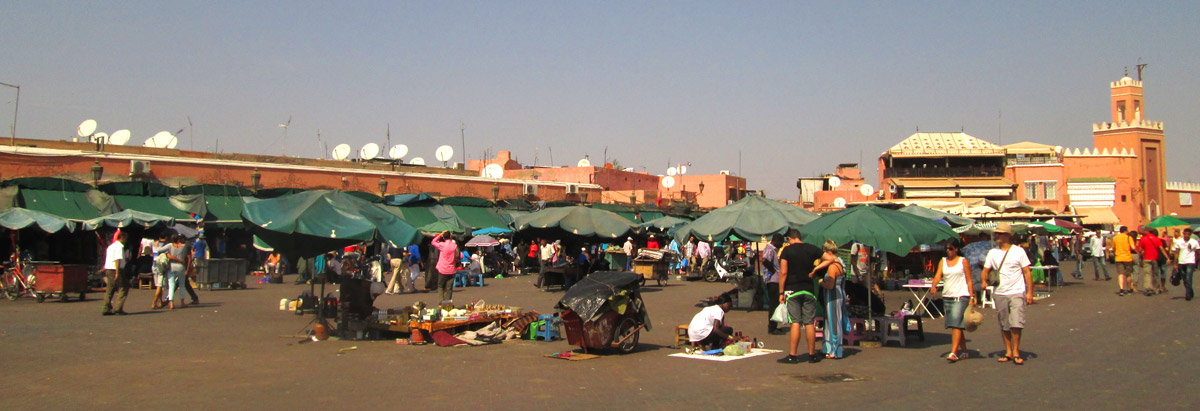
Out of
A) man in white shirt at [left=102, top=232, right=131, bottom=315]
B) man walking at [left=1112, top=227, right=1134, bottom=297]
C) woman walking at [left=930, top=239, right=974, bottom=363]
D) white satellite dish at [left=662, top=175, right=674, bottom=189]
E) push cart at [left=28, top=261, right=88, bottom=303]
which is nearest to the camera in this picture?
woman walking at [left=930, top=239, right=974, bottom=363]

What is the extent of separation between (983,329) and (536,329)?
6580mm

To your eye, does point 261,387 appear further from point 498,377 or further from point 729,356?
point 729,356

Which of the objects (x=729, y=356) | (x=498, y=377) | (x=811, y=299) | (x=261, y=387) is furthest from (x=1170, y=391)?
(x=261, y=387)

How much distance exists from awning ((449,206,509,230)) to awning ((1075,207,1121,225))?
125 feet

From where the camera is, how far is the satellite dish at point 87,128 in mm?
33438

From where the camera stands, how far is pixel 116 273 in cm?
1443

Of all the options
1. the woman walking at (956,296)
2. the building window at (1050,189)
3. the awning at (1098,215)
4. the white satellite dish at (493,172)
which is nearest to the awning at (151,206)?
the white satellite dish at (493,172)

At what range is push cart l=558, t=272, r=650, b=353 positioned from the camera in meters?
10.4

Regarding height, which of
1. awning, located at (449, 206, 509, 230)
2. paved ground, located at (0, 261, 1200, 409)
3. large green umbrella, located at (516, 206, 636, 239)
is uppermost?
awning, located at (449, 206, 509, 230)

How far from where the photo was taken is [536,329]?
12008 millimetres

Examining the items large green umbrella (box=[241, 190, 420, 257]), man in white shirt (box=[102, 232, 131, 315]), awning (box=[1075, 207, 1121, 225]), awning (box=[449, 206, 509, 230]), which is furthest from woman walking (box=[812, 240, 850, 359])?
awning (box=[1075, 207, 1121, 225])

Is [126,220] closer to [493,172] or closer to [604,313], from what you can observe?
[604,313]

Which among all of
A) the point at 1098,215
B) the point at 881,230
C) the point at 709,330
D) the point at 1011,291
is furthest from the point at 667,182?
the point at 1011,291

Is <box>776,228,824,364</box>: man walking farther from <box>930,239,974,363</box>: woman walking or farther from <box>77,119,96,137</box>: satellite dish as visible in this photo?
<box>77,119,96,137</box>: satellite dish
